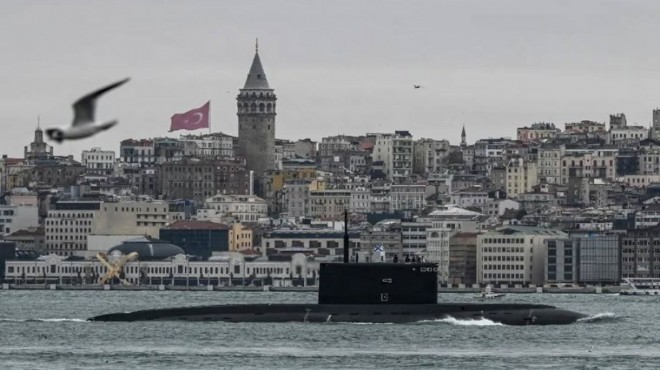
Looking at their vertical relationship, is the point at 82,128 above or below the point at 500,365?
above

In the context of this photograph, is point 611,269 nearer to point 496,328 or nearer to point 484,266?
point 484,266

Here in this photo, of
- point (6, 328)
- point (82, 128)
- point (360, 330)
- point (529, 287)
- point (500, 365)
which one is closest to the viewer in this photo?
point (82, 128)

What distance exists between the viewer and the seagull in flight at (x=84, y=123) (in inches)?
1033

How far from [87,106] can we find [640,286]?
110937 millimetres

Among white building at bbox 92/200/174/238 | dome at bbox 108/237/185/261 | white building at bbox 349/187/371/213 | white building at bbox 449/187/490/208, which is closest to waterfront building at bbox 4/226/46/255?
white building at bbox 92/200/174/238

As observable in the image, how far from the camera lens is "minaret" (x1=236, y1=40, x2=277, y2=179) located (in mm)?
197000

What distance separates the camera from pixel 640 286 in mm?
135500

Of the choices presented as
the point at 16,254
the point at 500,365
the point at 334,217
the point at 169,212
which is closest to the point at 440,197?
the point at 334,217

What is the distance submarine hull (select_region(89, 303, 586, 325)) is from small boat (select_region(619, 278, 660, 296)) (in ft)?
224

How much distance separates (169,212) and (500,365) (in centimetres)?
12792

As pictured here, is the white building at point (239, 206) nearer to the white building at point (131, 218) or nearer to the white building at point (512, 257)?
the white building at point (131, 218)

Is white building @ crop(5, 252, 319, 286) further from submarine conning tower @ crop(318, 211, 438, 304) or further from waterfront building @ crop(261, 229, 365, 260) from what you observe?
submarine conning tower @ crop(318, 211, 438, 304)

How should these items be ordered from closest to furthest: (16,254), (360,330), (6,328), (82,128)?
1. (82,128)
2. (360,330)
3. (6,328)
4. (16,254)

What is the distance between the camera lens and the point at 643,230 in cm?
14512
